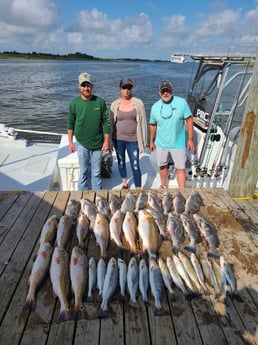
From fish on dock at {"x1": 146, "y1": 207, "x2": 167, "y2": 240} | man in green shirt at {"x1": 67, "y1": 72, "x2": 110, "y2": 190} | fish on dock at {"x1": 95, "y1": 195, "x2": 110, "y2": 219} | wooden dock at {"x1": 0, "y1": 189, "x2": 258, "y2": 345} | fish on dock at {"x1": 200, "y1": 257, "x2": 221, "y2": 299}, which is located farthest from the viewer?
man in green shirt at {"x1": 67, "y1": 72, "x2": 110, "y2": 190}

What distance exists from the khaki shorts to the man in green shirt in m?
0.90

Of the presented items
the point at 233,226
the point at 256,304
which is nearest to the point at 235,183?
the point at 233,226

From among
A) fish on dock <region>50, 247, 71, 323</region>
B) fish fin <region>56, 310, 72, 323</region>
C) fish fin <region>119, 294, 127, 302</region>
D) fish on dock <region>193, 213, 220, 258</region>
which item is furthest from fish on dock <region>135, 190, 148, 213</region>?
fish fin <region>56, 310, 72, 323</region>

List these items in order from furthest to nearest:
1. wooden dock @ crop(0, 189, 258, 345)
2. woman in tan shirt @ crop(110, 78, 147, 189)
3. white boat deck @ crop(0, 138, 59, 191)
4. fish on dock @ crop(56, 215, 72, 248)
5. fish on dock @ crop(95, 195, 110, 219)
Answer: white boat deck @ crop(0, 138, 59, 191) < woman in tan shirt @ crop(110, 78, 147, 189) < fish on dock @ crop(95, 195, 110, 219) < fish on dock @ crop(56, 215, 72, 248) < wooden dock @ crop(0, 189, 258, 345)

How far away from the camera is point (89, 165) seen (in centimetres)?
450

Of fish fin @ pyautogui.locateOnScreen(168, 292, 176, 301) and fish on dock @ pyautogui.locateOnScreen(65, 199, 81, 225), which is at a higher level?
fish fin @ pyautogui.locateOnScreen(168, 292, 176, 301)

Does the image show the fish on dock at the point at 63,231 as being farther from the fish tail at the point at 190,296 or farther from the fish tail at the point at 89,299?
the fish tail at the point at 190,296

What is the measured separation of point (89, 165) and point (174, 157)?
1.43 m

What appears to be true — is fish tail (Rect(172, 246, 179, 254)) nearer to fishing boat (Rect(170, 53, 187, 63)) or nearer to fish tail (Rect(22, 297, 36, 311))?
fish tail (Rect(22, 297, 36, 311))

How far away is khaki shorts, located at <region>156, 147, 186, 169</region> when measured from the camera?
435cm

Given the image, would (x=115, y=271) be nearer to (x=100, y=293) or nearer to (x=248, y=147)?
(x=100, y=293)

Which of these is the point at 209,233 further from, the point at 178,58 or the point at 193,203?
A: the point at 178,58

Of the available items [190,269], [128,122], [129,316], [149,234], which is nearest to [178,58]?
[128,122]

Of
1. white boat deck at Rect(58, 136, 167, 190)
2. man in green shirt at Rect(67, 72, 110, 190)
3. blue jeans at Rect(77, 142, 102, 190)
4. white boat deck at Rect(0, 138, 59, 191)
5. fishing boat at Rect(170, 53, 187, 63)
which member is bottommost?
white boat deck at Rect(0, 138, 59, 191)
